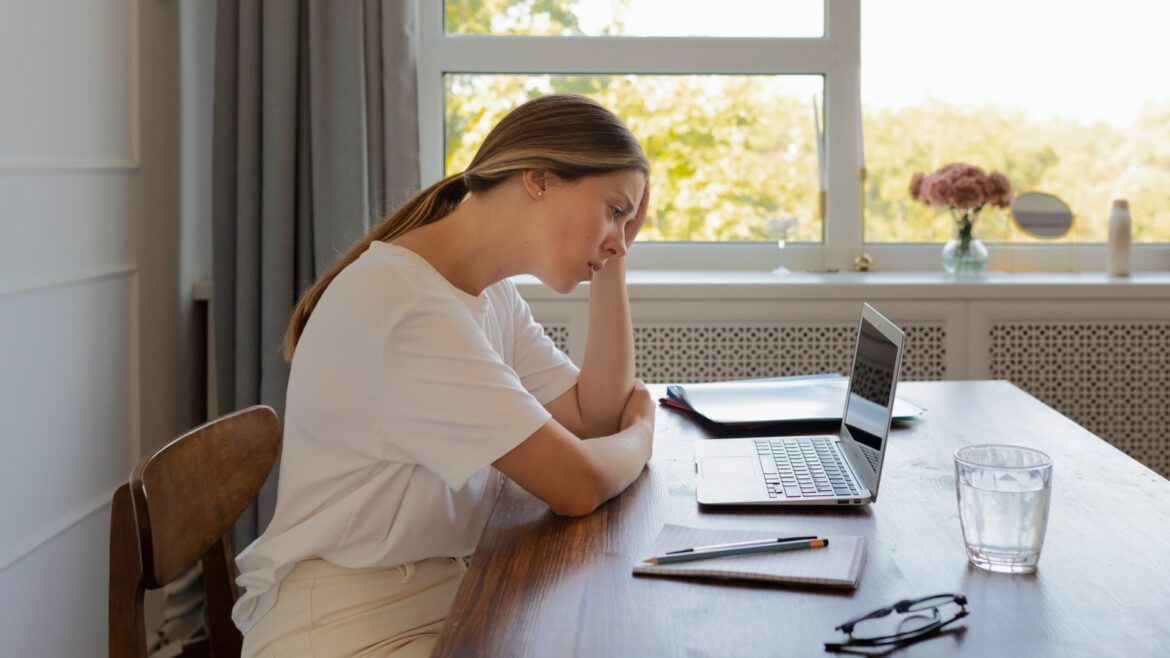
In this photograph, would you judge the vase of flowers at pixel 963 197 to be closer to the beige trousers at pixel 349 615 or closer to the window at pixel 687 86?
the window at pixel 687 86

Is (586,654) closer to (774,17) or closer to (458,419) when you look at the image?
(458,419)

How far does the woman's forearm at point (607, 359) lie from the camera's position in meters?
1.66

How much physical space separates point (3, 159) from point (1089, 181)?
247 centimetres

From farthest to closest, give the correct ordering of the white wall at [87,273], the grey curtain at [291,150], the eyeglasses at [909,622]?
the grey curtain at [291,150] < the white wall at [87,273] < the eyeglasses at [909,622]

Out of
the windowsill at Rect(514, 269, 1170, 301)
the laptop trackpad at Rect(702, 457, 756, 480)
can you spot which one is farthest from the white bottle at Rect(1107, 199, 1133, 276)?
the laptop trackpad at Rect(702, 457, 756, 480)

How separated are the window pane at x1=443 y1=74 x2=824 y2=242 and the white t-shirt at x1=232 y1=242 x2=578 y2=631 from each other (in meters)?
1.65

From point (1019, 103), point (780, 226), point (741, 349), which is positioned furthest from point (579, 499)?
point (1019, 103)

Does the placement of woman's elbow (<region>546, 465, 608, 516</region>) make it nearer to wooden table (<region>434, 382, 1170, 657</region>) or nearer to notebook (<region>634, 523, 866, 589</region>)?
wooden table (<region>434, 382, 1170, 657</region>)

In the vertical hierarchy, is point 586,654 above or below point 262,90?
below

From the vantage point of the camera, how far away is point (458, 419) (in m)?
1.24

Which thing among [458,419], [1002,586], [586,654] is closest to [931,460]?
[1002,586]

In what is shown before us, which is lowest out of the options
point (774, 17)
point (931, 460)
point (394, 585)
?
point (394, 585)

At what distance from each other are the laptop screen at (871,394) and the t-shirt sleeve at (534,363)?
41 centimetres

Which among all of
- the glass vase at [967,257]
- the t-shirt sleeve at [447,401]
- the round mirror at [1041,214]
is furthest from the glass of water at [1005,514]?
the round mirror at [1041,214]
